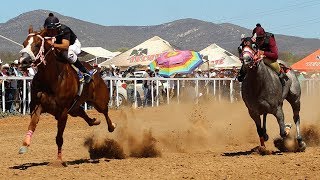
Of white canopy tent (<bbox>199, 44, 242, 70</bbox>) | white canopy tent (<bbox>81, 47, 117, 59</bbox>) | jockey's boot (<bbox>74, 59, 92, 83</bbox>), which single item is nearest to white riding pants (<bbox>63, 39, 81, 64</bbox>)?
jockey's boot (<bbox>74, 59, 92, 83</bbox>)

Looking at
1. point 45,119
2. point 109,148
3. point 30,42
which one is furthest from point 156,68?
point 30,42

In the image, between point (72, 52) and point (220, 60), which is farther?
point (220, 60)

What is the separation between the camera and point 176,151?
14523mm

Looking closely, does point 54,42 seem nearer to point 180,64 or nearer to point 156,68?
point 156,68

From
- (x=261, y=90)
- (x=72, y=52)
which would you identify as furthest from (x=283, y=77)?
(x=72, y=52)

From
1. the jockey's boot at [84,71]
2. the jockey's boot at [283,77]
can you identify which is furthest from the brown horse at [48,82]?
the jockey's boot at [283,77]

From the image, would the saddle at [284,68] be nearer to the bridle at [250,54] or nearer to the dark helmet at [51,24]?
the bridle at [250,54]

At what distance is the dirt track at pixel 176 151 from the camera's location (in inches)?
418

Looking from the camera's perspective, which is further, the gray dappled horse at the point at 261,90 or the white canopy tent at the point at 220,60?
the white canopy tent at the point at 220,60

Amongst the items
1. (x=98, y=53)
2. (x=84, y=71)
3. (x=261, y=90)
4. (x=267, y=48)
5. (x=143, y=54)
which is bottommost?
(x=261, y=90)

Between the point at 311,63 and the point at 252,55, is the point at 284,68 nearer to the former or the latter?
the point at 252,55

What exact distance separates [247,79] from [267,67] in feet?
1.82

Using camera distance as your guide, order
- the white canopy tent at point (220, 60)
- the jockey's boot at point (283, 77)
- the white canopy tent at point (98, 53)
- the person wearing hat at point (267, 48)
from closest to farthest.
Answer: the person wearing hat at point (267, 48) < the jockey's boot at point (283, 77) < the white canopy tent at point (220, 60) < the white canopy tent at point (98, 53)

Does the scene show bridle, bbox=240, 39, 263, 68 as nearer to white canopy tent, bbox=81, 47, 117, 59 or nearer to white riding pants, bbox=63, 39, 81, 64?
white riding pants, bbox=63, 39, 81, 64
